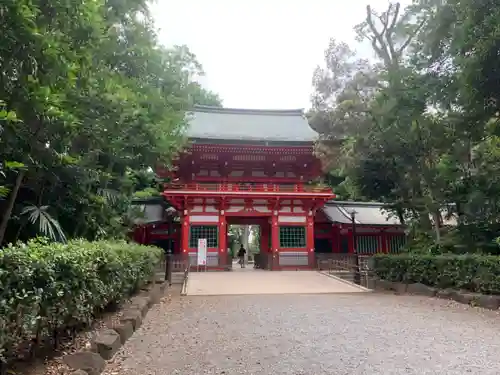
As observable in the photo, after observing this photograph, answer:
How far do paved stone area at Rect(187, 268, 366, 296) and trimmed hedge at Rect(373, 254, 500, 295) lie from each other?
132 centimetres

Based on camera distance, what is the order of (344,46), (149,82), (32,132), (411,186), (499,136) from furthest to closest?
(344,46) < (411,186) < (149,82) < (499,136) < (32,132)

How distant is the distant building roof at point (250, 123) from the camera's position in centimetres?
2145

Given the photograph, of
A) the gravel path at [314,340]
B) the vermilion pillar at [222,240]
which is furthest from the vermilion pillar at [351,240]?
the gravel path at [314,340]

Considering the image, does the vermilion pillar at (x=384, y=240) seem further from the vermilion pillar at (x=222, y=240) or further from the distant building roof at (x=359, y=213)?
the vermilion pillar at (x=222, y=240)

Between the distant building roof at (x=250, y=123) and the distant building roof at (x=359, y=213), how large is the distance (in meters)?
4.29

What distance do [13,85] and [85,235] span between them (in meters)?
4.02

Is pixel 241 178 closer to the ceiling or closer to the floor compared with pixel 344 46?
closer to the floor

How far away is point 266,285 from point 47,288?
9.76 meters

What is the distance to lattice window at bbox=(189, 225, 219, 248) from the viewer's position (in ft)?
59.0

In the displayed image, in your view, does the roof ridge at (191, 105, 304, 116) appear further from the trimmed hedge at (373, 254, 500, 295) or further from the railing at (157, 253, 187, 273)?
the trimmed hedge at (373, 254, 500, 295)

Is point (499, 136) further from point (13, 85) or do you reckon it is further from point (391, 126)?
point (13, 85)

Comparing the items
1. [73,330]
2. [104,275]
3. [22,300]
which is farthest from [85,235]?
[22,300]

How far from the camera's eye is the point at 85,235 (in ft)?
28.0

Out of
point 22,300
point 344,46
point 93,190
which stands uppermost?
point 344,46
